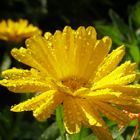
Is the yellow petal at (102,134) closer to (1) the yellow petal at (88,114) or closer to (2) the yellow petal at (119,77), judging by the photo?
(1) the yellow petal at (88,114)

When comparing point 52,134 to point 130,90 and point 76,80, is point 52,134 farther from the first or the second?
point 130,90

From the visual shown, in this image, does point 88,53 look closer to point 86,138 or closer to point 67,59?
point 67,59

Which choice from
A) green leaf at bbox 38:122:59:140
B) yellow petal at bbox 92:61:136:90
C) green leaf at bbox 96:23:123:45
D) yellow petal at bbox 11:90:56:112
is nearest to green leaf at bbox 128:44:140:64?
green leaf at bbox 96:23:123:45

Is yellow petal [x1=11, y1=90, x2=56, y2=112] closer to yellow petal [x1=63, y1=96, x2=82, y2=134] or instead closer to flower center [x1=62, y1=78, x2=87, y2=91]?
yellow petal [x1=63, y1=96, x2=82, y2=134]

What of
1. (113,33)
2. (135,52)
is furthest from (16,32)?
(135,52)

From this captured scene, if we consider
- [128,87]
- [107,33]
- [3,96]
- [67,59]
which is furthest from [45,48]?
[3,96]

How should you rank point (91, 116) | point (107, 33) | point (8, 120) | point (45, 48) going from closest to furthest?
point (91, 116), point (45, 48), point (8, 120), point (107, 33)
